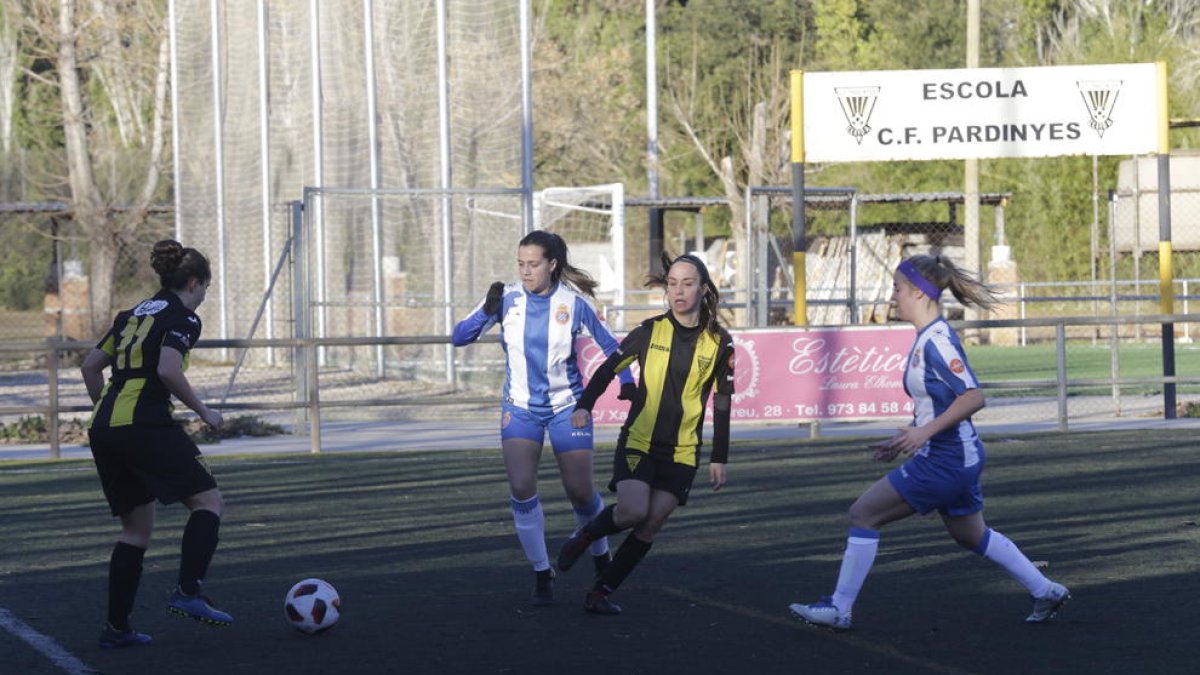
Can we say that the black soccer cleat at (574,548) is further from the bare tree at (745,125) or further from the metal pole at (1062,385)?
the bare tree at (745,125)

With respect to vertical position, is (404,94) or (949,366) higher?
(404,94)

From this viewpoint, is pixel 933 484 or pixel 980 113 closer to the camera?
pixel 933 484

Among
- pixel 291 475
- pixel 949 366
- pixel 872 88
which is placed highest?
pixel 872 88

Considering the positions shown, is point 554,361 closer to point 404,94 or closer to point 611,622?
point 611,622

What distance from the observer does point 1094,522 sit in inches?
425

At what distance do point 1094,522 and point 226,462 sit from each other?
26.7 feet

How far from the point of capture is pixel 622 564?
7.68 meters

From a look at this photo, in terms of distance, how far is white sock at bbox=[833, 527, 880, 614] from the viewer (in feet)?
23.3

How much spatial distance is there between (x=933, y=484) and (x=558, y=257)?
2.11 m

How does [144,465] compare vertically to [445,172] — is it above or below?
below

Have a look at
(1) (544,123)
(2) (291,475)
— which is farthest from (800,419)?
(1) (544,123)

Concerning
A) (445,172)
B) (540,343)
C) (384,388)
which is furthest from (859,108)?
(540,343)

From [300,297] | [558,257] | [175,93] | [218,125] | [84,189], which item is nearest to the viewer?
[558,257]

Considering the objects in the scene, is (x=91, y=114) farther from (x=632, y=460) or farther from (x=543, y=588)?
(x=632, y=460)
